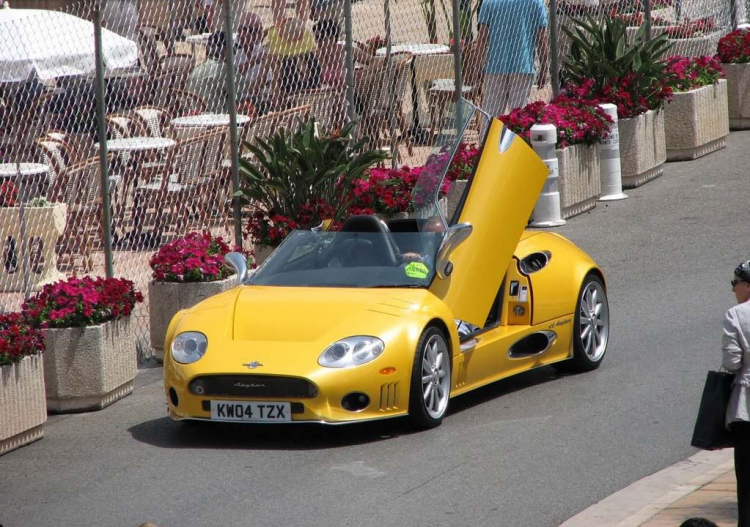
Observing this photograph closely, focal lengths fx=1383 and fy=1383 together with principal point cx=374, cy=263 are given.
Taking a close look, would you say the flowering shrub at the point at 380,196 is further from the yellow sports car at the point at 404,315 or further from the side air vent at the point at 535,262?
the side air vent at the point at 535,262

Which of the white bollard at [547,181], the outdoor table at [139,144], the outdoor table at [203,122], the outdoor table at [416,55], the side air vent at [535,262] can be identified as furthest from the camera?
the outdoor table at [416,55]

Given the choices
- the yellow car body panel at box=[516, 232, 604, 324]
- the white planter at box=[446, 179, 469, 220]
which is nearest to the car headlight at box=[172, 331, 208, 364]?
the yellow car body panel at box=[516, 232, 604, 324]

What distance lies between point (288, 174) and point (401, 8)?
1080 cm

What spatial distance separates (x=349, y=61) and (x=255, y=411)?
6517 millimetres

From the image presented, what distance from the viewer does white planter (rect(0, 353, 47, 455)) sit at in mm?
8562

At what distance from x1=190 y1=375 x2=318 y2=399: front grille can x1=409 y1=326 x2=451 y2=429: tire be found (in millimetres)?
669

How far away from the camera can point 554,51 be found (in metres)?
17.4

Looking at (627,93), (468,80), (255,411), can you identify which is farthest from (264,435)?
(627,93)

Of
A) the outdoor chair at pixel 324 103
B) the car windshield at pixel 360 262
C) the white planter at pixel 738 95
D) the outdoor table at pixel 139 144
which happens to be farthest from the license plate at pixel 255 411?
the white planter at pixel 738 95

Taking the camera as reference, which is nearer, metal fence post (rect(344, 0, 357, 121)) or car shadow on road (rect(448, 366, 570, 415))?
car shadow on road (rect(448, 366, 570, 415))

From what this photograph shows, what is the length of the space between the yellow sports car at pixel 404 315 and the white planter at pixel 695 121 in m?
8.31

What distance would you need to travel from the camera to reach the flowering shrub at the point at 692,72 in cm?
1773

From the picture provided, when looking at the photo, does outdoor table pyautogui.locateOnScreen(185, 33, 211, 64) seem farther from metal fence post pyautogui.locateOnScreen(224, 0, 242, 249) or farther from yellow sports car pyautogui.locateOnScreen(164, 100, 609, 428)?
yellow sports car pyautogui.locateOnScreen(164, 100, 609, 428)

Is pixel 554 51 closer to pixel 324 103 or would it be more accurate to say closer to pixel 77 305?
pixel 324 103
